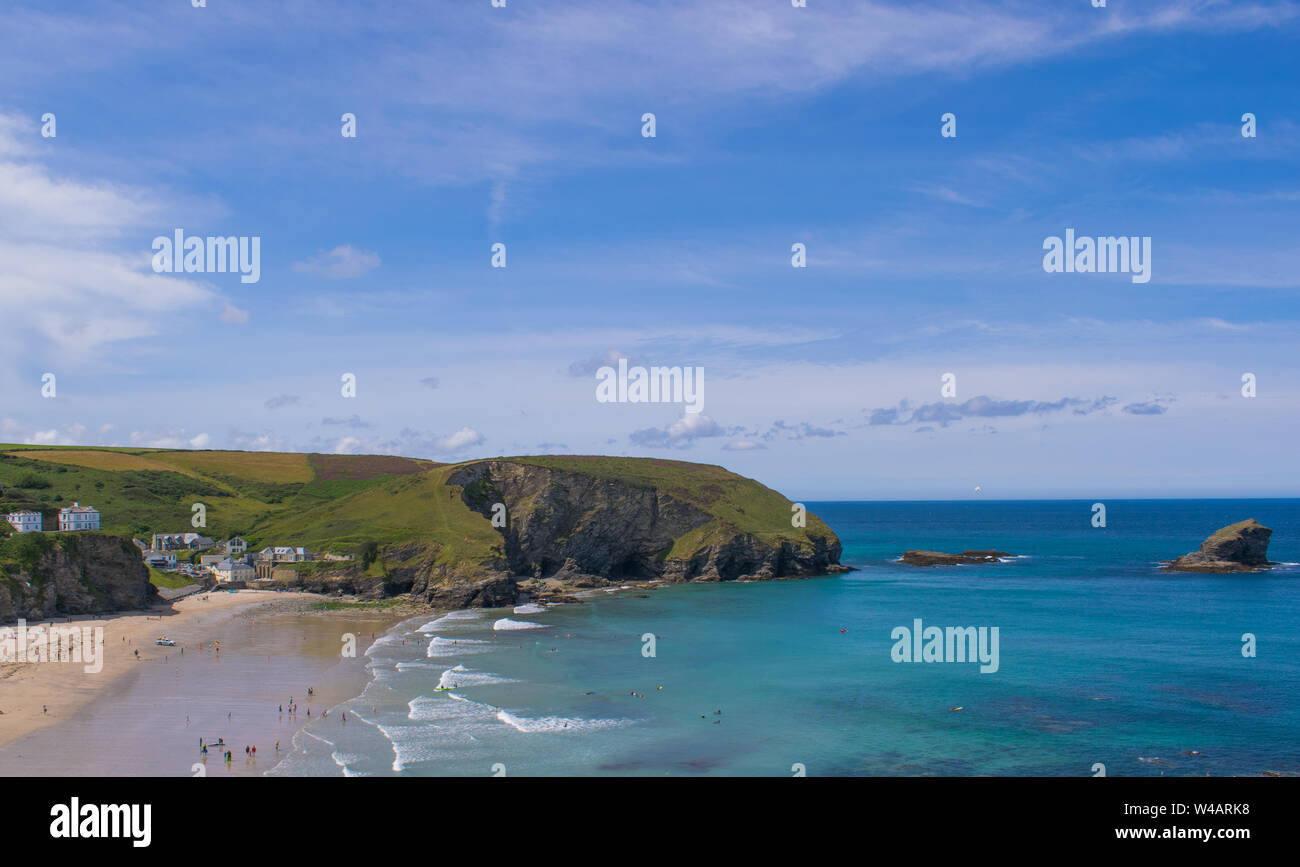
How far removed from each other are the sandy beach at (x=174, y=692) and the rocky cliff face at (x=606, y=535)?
3873 centimetres

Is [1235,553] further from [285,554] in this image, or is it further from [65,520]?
[65,520]

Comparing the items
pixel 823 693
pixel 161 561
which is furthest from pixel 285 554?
pixel 823 693

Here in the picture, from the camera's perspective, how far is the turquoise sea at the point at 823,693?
4294 centimetres

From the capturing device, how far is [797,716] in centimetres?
5150

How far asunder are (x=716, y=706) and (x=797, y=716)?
5506mm

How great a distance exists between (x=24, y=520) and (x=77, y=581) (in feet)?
87.7

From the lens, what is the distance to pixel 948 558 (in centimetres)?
15450

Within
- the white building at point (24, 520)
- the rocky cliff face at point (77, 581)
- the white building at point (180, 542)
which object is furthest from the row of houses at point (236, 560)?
the rocky cliff face at point (77, 581)

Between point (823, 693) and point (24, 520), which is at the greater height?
point (24, 520)

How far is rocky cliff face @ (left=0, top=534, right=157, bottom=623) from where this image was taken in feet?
250

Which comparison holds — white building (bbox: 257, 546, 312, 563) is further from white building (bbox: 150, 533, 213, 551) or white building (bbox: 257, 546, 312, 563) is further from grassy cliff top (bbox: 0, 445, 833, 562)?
white building (bbox: 150, 533, 213, 551)
